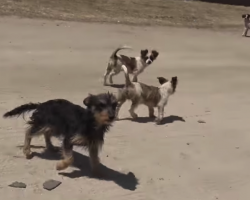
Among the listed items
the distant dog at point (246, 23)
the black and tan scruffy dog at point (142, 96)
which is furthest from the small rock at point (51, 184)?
the distant dog at point (246, 23)

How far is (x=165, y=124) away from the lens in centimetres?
995

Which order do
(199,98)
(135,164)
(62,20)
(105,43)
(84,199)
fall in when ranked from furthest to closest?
(62,20) → (105,43) → (199,98) → (135,164) → (84,199)

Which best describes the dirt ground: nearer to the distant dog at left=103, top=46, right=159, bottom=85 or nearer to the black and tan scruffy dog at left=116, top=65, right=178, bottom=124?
the distant dog at left=103, top=46, right=159, bottom=85

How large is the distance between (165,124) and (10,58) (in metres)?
5.52

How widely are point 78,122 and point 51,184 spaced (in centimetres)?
82

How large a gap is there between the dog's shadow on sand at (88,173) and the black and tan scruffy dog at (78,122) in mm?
190

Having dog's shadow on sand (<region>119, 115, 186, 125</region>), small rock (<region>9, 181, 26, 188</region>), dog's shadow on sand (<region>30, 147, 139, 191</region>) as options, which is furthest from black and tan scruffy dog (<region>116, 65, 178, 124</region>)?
small rock (<region>9, 181, 26, 188</region>)

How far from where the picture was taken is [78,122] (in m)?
6.92

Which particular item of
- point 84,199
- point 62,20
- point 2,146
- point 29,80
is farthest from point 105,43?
point 84,199

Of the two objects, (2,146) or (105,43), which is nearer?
(2,146)

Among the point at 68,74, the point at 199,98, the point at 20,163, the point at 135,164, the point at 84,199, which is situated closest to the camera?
the point at 84,199

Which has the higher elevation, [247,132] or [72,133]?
[72,133]

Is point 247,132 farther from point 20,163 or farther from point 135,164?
point 20,163

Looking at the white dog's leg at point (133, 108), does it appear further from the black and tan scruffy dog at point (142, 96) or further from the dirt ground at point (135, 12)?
the dirt ground at point (135, 12)
